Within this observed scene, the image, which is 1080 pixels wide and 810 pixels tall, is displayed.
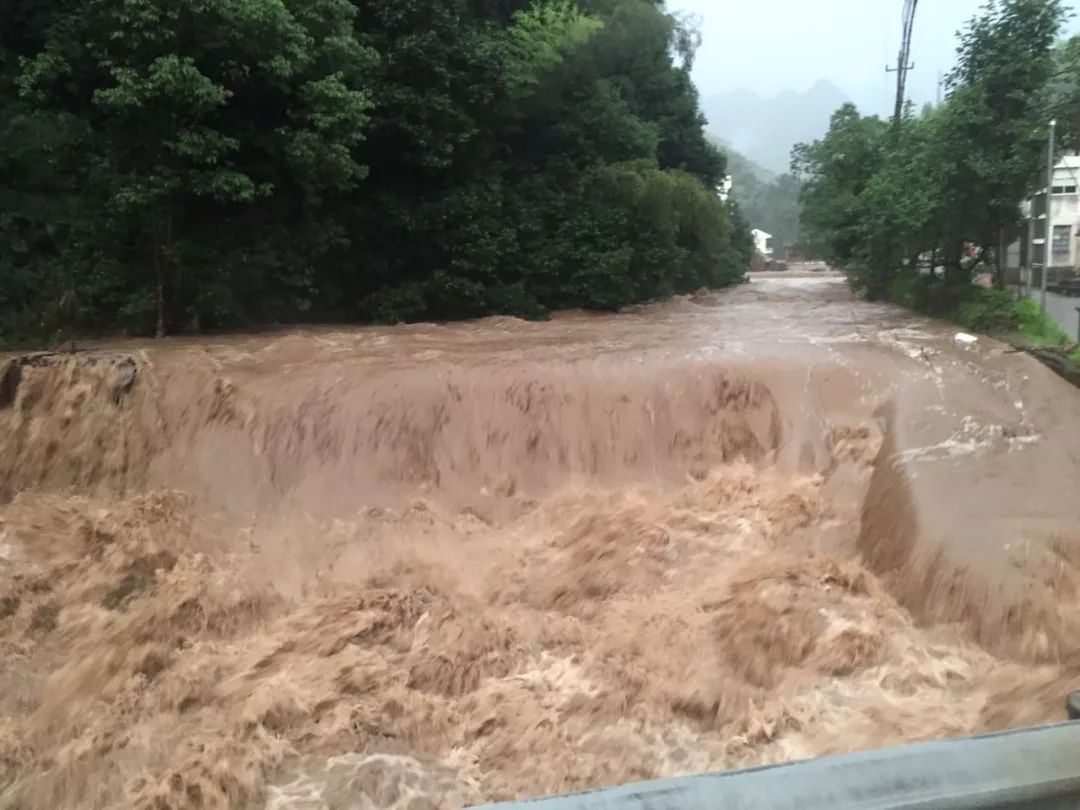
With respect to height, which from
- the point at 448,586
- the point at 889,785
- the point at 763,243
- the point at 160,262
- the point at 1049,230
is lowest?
the point at 448,586

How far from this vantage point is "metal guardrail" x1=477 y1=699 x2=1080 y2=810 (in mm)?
1571

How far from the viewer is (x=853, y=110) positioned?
17234 mm

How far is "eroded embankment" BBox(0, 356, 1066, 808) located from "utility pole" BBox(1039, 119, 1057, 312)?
178 inches

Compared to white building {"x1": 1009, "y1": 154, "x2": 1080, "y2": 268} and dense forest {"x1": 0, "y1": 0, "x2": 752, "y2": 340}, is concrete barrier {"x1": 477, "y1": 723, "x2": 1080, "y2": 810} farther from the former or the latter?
white building {"x1": 1009, "y1": 154, "x2": 1080, "y2": 268}

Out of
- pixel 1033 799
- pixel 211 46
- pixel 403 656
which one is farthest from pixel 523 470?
pixel 211 46

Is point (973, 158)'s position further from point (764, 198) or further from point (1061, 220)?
point (764, 198)

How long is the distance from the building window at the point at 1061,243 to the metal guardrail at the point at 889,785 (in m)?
11.2

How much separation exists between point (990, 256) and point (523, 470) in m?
8.25

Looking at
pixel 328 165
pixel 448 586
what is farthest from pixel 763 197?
pixel 448 586

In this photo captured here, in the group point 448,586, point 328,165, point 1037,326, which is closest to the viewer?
point 448,586

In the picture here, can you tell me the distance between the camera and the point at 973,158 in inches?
429

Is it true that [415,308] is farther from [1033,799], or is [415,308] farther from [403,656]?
[1033,799]

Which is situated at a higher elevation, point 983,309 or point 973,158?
point 973,158

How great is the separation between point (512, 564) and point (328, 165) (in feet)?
22.7
